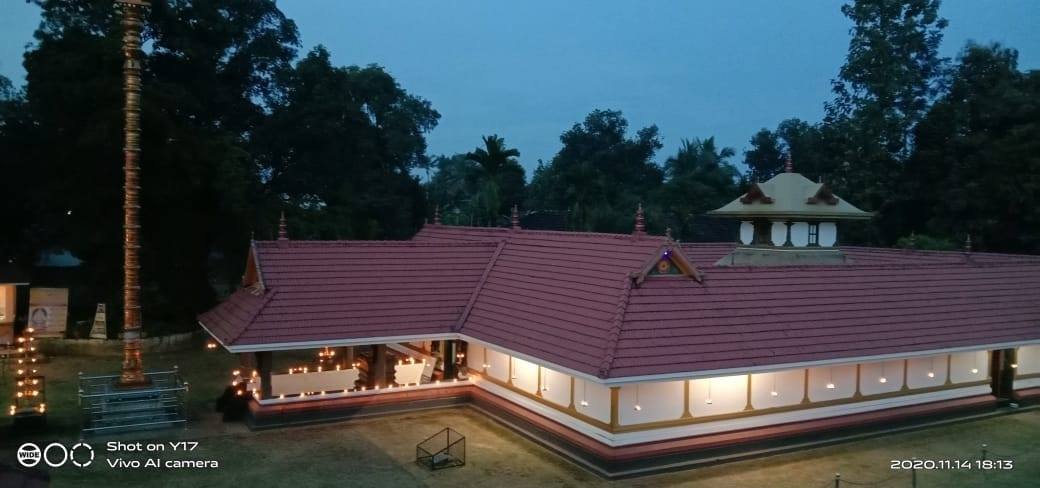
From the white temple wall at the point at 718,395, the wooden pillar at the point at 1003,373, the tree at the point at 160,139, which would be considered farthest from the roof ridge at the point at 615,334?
the tree at the point at 160,139

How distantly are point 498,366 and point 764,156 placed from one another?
52.1 m

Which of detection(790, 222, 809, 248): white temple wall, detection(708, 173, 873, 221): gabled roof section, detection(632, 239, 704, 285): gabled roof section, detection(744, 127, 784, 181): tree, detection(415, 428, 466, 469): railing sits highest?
detection(744, 127, 784, 181): tree

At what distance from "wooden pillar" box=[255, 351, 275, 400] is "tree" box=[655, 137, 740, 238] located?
32.1 meters

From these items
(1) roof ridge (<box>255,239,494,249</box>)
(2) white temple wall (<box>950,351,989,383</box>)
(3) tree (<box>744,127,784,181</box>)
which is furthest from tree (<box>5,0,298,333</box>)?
(3) tree (<box>744,127,784,181</box>)

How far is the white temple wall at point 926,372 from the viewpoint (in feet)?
56.5

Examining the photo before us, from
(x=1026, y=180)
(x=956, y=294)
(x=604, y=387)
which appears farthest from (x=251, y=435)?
(x=1026, y=180)

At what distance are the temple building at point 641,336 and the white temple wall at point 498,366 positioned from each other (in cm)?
6

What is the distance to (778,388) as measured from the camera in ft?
50.7

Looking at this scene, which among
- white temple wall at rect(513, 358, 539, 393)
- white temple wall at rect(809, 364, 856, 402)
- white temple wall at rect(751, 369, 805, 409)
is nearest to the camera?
white temple wall at rect(751, 369, 805, 409)

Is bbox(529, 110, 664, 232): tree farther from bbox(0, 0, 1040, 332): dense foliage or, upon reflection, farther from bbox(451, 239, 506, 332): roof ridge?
bbox(451, 239, 506, 332): roof ridge

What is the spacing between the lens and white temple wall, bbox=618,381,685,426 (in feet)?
46.4

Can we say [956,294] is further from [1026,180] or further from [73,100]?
[73,100]

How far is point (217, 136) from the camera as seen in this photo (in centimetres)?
2845

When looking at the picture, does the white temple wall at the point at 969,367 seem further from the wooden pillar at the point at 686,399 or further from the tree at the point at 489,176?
the tree at the point at 489,176
